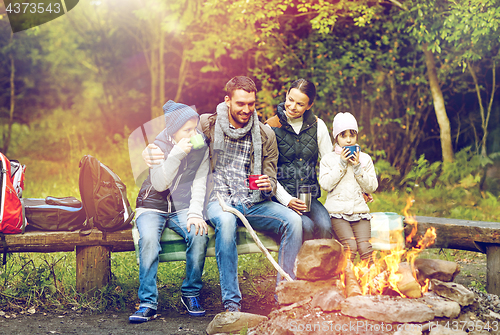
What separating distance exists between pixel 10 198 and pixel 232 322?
1.84 meters

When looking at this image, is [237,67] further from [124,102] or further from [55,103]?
[55,103]

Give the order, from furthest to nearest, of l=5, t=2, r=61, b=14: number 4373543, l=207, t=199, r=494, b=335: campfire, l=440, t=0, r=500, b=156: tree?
l=5, t=2, r=61, b=14: number 4373543, l=440, t=0, r=500, b=156: tree, l=207, t=199, r=494, b=335: campfire

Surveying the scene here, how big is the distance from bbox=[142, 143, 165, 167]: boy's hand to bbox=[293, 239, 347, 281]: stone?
128 cm

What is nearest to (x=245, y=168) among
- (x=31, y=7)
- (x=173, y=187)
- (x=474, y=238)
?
(x=173, y=187)

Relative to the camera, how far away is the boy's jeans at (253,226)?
142 inches

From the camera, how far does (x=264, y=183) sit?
3.72 meters

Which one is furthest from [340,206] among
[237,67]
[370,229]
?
[237,67]

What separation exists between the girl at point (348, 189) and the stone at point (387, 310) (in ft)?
2.44

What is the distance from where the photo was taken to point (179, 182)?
12.8 ft

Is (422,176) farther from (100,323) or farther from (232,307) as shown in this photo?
(100,323)

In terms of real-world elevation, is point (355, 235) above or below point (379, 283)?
above

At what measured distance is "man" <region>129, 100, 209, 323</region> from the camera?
3.64 metres

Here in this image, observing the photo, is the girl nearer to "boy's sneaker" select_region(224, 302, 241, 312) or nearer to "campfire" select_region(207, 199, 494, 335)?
"campfire" select_region(207, 199, 494, 335)

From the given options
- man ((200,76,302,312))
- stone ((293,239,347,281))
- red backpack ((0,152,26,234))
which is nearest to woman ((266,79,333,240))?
man ((200,76,302,312))
